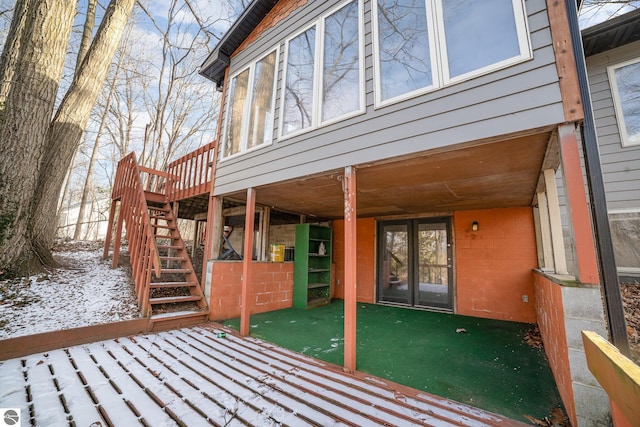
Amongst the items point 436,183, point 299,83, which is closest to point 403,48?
point 299,83

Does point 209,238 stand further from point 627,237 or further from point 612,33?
point 612,33

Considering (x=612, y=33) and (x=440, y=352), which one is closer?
(x=440, y=352)

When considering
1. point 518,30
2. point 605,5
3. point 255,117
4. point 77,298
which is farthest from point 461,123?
point 605,5

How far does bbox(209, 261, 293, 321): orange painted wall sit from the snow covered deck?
5.42 feet

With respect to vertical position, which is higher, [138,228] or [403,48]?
[403,48]

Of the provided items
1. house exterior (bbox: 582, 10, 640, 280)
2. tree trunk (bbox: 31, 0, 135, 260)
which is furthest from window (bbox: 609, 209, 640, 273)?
tree trunk (bbox: 31, 0, 135, 260)

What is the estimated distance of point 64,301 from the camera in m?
4.11

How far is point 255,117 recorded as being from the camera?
4723 millimetres

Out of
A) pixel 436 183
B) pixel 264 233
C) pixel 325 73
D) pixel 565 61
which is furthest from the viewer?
pixel 264 233

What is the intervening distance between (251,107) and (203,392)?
433cm

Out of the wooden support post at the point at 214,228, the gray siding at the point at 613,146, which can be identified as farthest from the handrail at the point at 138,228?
the gray siding at the point at 613,146

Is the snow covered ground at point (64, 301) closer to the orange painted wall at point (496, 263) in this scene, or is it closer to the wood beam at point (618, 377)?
the wood beam at point (618, 377)

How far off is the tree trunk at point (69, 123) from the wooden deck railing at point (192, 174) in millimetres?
1952

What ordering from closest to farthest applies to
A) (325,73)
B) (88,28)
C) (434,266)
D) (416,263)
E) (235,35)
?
1. (325,73)
2. (235,35)
3. (434,266)
4. (416,263)
5. (88,28)
